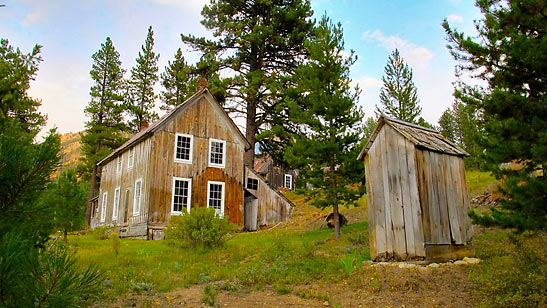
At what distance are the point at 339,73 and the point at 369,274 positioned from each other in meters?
9.17

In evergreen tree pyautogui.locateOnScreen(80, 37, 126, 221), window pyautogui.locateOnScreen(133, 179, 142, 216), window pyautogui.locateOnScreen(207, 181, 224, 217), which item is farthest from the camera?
evergreen tree pyautogui.locateOnScreen(80, 37, 126, 221)

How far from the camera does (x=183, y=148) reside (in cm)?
2195

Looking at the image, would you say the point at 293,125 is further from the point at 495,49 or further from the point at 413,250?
the point at 495,49

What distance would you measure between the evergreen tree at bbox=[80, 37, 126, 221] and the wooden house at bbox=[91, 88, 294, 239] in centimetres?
1492

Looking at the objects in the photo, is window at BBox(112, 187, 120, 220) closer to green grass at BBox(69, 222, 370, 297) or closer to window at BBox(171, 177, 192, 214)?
window at BBox(171, 177, 192, 214)

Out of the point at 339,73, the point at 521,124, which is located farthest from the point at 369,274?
the point at 339,73

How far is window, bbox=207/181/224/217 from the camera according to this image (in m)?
22.0

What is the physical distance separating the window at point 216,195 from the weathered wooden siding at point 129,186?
344 centimetres

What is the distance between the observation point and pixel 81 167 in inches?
1592

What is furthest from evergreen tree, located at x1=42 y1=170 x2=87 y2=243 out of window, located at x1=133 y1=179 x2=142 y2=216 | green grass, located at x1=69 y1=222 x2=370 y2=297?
window, located at x1=133 y1=179 x2=142 y2=216

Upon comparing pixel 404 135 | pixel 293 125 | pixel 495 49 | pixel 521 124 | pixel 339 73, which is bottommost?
pixel 521 124

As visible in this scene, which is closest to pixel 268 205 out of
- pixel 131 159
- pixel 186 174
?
pixel 186 174

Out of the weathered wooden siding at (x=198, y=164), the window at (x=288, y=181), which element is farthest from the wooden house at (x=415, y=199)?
the window at (x=288, y=181)

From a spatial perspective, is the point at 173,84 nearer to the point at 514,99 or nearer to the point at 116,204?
the point at 116,204
